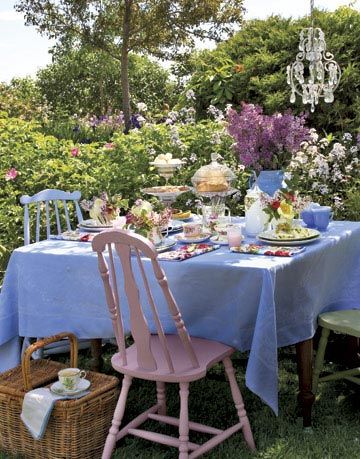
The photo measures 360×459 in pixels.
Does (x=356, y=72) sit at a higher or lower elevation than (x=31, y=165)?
higher

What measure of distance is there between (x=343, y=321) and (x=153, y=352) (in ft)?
2.79

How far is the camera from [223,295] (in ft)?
9.75

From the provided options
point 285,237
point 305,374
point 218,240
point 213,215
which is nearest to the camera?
point 305,374

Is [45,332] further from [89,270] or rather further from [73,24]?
[73,24]

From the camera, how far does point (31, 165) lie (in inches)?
230

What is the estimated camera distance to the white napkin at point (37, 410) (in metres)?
2.87

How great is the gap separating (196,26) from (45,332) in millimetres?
12217

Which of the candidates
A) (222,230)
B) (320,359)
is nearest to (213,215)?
(222,230)

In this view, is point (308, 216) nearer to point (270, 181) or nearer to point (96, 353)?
point (270, 181)

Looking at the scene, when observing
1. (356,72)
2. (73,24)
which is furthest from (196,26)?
(356,72)

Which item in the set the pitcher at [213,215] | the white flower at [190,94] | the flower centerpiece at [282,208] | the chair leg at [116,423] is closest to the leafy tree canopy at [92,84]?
the white flower at [190,94]

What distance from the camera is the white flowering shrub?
5.06 metres

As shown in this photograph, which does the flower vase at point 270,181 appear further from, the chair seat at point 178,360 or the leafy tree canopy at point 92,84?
the leafy tree canopy at point 92,84

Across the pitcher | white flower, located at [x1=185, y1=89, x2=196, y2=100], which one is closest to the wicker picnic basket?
the pitcher
